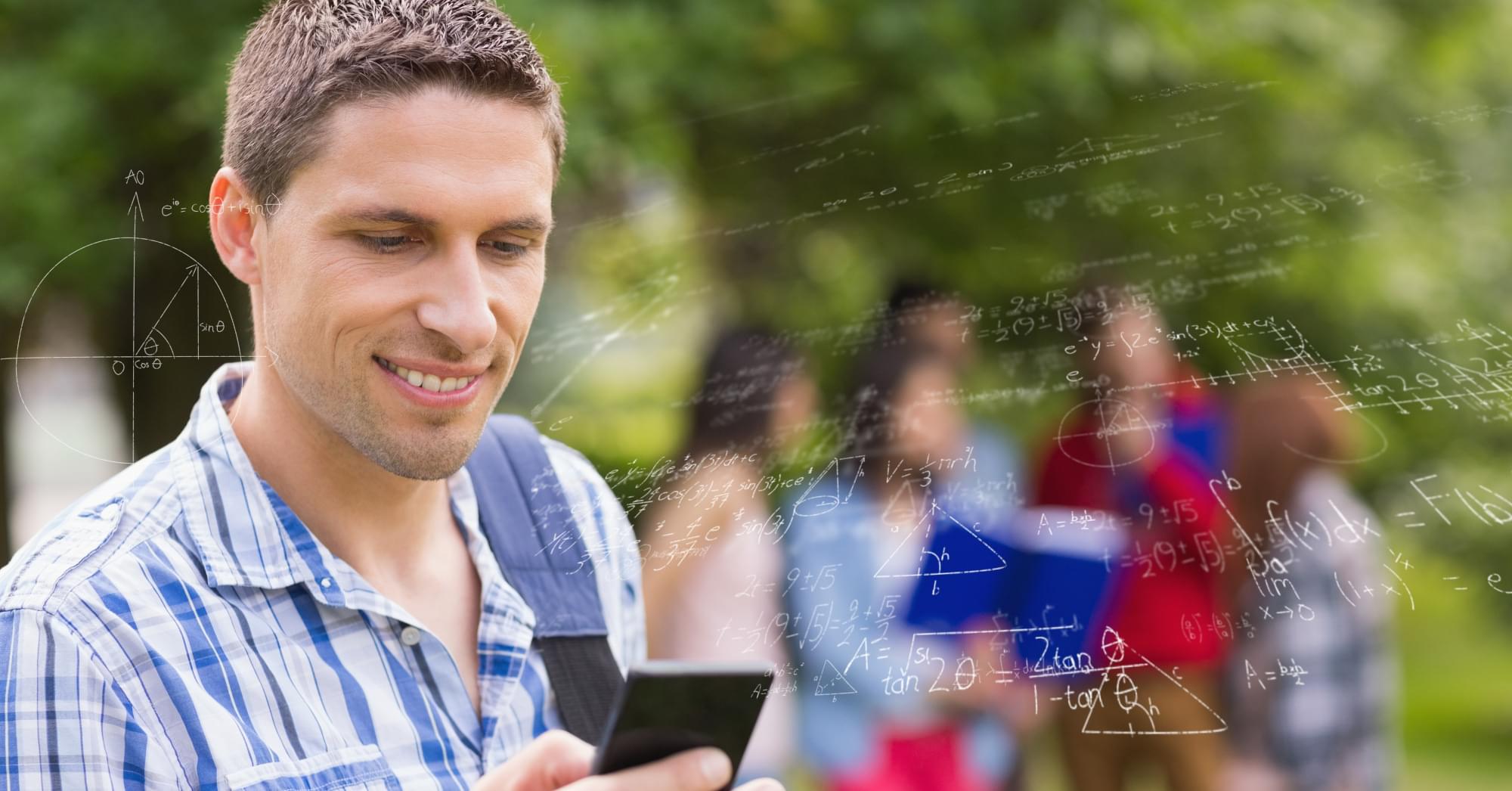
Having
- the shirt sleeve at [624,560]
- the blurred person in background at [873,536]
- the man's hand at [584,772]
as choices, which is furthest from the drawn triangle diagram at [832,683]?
the man's hand at [584,772]

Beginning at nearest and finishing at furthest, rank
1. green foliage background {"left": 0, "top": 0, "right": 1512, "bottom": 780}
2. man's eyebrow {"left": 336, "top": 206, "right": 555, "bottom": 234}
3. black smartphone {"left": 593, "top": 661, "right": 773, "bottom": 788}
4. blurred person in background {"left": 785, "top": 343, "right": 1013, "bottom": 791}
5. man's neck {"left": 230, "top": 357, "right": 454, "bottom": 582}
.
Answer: black smartphone {"left": 593, "top": 661, "right": 773, "bottom": 788} → man's eyebrow {"left": 336, "top": 206, "right": 555, "bottom": 234} → man's neck {"left": 230, "top": 357, "right": 454, "bottom": 582} → blurred person in background {"left": 785, "top": 343, "right": 1013, "bottom": 791} → green foliage background {"left": 0, "top": 0, "right": 1512, "bottom": 780}

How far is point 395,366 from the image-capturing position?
1022mm

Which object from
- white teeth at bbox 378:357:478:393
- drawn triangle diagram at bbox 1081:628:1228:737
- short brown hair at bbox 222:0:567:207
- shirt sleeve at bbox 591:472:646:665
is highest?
short brown hair at bbox 222:0:567:207

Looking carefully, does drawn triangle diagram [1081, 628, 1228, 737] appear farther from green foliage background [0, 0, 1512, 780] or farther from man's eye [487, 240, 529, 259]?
man's eye [487, 240, 529, 259]

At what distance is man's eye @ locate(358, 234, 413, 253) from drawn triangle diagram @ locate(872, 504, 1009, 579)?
54cm

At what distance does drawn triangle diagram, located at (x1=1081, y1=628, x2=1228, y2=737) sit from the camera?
1.32 m

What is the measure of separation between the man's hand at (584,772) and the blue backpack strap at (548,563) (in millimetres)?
259

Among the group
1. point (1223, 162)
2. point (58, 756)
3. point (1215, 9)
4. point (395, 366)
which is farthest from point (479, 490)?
point (1215, 9)

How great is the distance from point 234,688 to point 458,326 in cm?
31

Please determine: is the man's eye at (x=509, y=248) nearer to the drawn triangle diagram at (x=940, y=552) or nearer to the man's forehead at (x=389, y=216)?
the man's forehead at (x=389, y=216)

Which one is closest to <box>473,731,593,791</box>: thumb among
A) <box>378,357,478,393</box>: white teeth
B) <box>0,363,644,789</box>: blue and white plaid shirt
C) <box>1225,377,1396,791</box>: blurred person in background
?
<box>0,363,644,789</box>: blue and white plaid shirt

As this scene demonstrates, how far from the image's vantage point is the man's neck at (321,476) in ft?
3.70

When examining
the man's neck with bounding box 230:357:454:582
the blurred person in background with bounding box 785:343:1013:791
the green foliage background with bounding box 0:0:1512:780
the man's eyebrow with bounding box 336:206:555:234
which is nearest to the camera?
the man's eyebrow with bounding box 336:206:555:234

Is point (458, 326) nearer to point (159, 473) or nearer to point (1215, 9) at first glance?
point (159, 473)
